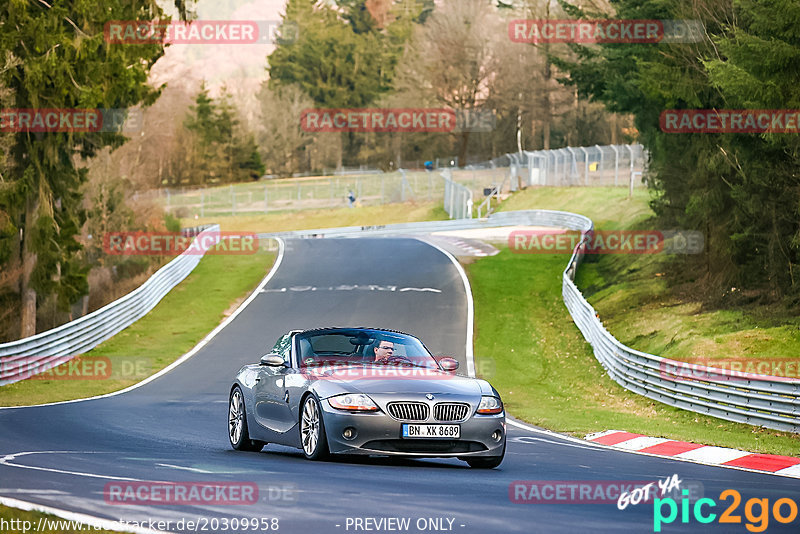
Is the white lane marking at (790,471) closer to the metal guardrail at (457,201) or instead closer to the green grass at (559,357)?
the green grass at (559,357)

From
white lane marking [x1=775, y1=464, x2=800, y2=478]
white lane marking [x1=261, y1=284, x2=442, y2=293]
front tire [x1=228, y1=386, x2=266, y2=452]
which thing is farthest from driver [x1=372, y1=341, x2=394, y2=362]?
white lane marking [x1=261, y1=284, x2=442, y2=293]

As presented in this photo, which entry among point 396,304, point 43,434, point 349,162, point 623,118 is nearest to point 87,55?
point 396,304

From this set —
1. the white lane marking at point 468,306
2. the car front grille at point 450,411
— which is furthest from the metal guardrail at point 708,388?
the car front grille at point 450,411

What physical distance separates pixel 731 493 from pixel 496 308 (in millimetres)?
27305

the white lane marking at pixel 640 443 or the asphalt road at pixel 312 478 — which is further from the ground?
the asphalt road at pixel 312 478

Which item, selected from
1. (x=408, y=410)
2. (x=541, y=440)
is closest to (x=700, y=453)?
(x=541, y=440)

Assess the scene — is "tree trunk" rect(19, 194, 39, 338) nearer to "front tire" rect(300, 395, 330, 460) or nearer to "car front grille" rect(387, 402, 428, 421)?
"front tire" rect(300, 395, 330, 460)

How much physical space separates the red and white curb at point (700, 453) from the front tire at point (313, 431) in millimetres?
4654

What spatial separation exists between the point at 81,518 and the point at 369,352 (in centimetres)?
555

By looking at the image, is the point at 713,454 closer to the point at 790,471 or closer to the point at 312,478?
the point at 790,471

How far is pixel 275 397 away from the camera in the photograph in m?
12.4

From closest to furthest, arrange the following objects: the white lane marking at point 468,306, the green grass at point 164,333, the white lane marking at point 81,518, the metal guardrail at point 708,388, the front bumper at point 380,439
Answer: the white lane marking at point 81,518
the front bumper at point 380,439
the metal guardrail at point 708,388
the green grass at point 164,333
the white lane marking at point 468,306

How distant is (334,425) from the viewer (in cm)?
1104

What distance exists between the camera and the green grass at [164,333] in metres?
25.9
